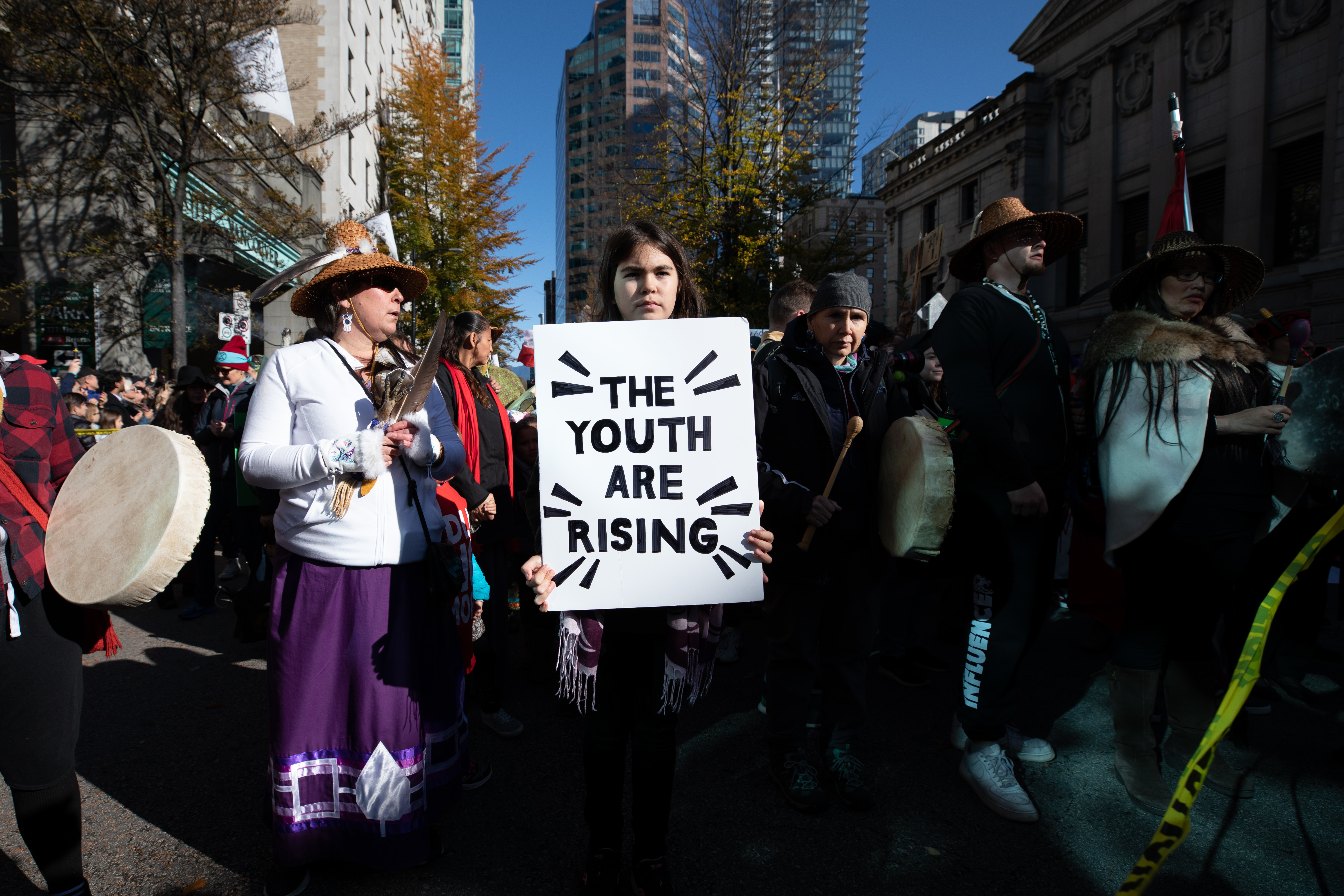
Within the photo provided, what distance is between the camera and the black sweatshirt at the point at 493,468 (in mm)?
3789

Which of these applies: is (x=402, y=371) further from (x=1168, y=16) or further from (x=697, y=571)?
(x=1168, y=16)

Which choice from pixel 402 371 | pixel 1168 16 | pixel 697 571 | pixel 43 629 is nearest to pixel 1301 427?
pixel 697 571

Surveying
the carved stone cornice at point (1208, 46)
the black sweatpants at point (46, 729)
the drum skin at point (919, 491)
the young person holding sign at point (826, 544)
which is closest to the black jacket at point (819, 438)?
the young person holding sign at point (826, 544)

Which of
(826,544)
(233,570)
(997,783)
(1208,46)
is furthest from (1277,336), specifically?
(1208,46)

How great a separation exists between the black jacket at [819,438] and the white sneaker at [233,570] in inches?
246

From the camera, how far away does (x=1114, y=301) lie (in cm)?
326

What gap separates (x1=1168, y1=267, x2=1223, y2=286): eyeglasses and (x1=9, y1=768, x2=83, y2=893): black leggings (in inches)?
168

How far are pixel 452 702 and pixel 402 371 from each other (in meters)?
1.16

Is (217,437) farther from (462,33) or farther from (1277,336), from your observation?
(462,33)

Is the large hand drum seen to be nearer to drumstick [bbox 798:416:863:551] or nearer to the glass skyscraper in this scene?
drumstick [bbox 798:416:863:551]

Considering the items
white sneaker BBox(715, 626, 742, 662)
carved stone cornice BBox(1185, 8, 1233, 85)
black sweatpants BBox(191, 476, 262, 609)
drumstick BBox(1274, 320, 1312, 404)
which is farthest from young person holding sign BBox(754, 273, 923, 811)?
carved stone cornice BBox(1185, 8, 1233, 85)

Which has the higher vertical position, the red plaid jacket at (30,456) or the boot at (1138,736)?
the red plaid jacket at (30,456)

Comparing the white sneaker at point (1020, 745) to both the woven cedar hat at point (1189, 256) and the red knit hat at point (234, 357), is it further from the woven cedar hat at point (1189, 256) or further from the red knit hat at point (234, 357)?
the red knit hat at point (234, 357)

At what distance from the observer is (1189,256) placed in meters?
2.91
